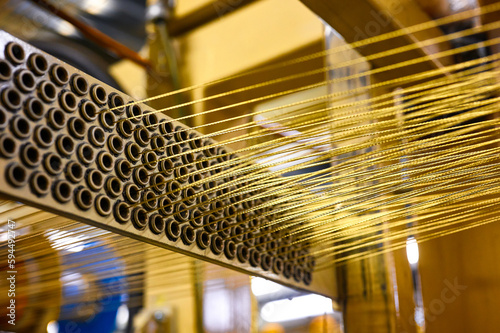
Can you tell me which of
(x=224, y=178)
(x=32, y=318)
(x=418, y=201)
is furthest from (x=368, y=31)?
(x=32, y=318)

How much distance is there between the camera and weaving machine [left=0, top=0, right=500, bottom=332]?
88 cm

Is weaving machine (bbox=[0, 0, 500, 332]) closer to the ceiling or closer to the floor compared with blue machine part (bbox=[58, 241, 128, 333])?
closer to the ceiling

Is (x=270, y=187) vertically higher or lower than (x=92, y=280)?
higher

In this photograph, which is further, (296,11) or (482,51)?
(296,11)

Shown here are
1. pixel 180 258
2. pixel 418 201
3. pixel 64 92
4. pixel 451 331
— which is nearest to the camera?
pixel 64 92

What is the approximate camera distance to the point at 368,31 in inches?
57.9

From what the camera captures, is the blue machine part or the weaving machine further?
the blue machine part

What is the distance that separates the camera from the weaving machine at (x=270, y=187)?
0.88m

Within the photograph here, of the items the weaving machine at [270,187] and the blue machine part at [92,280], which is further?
the blue machine part at [92,280]

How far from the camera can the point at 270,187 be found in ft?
4.14

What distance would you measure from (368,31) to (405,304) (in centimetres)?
74

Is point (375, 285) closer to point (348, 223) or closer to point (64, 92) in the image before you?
point (348, 223)

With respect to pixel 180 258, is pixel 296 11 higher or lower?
higher

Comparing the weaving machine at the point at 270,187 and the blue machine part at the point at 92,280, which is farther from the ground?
the weaving machine at the point at 270,187
